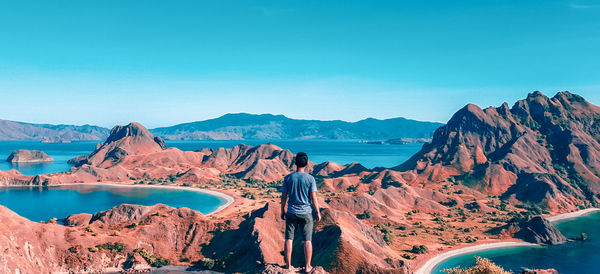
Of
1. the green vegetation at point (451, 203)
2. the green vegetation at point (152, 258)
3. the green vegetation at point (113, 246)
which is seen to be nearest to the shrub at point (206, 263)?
the green vegetation at point (152, 258)

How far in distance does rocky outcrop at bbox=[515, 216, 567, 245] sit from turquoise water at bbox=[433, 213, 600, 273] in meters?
1.74

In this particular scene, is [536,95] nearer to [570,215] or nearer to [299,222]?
[570,215]

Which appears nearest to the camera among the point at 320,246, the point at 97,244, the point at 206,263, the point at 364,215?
the point at 320,246

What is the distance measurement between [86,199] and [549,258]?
13335 centimetres

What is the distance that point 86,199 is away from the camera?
13075 cm

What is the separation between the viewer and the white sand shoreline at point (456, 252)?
63.2 metres

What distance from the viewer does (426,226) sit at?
93125 millimetres

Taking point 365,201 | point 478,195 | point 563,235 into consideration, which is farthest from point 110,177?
point 563,235

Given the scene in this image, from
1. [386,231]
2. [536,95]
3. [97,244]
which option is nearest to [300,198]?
[97,244]

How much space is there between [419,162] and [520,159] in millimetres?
37925

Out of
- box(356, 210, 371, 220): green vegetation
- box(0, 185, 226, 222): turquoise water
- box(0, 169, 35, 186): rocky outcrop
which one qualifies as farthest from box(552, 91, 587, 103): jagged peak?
box(0, 169, 35, 186): rocky outcrop

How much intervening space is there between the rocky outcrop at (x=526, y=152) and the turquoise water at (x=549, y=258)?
129ft

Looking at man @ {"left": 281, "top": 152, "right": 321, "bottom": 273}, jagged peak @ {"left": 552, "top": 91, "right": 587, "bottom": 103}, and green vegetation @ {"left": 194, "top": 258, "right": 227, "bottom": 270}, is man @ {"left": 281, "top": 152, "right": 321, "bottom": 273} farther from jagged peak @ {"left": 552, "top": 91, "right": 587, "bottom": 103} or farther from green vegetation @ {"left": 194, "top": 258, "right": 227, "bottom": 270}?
jagged peak @ {"left": 552, "top": 91, "right": 587, "bottom": 103}

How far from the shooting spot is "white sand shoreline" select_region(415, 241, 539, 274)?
Answer: 63.2 m
